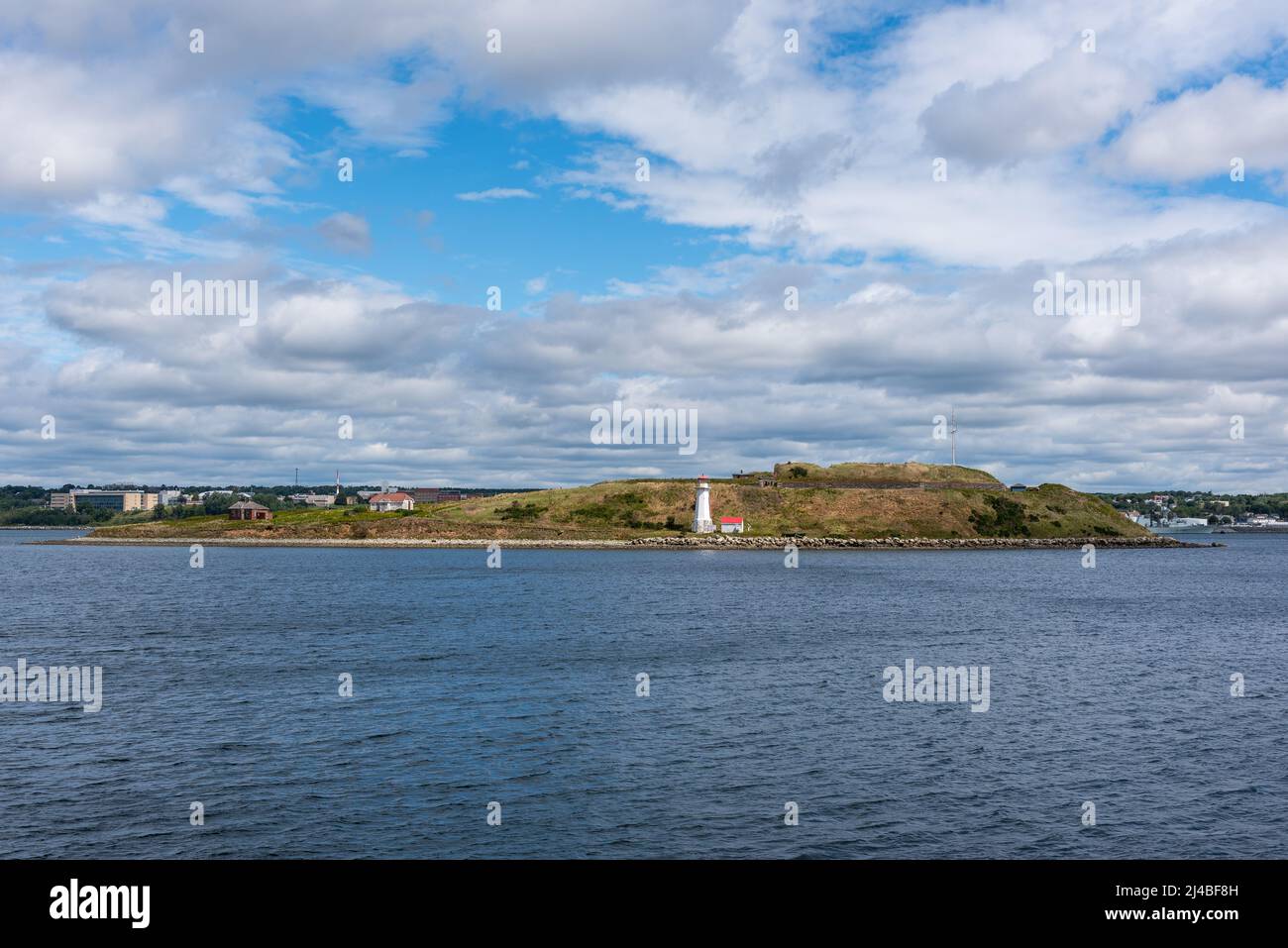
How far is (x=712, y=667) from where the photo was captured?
5178 centimetres

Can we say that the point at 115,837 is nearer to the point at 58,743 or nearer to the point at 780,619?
the point at 58,743

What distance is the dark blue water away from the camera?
85.7 feet

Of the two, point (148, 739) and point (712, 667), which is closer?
point (148, 739)

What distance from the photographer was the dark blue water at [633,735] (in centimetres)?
2611

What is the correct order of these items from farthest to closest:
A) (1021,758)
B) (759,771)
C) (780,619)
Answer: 1. (780,619)
2. (1021,758)
3. (759,771)

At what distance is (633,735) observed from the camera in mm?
36625

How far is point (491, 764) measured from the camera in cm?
3238
